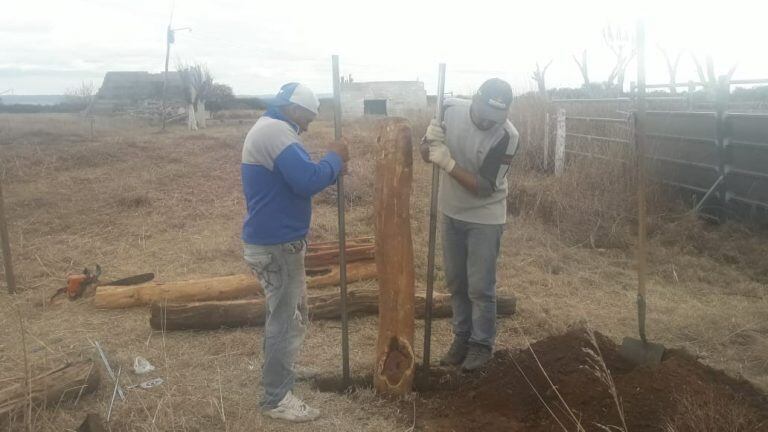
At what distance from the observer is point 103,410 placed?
354cm

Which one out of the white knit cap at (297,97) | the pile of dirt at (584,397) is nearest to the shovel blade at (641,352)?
the pile of dirt at (584,397)

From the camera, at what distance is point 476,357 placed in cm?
398

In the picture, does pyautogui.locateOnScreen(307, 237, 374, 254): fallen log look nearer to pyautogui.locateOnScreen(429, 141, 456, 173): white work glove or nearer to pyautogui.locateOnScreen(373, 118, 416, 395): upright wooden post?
pyautogui.locateOnScreen(373, 118, 416, 395): upright wooden post

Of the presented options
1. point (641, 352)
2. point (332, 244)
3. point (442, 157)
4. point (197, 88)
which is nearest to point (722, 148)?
point (641, 352)

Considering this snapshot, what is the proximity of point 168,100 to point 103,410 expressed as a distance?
3460 centimetres

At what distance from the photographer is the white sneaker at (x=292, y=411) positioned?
11.3 ft

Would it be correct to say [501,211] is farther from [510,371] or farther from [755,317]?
[755,317]

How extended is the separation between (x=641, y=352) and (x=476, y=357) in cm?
102

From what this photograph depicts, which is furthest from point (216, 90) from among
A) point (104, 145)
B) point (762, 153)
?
point (762, 153)

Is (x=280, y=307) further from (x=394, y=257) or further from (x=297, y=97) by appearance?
(x=297, y=97)

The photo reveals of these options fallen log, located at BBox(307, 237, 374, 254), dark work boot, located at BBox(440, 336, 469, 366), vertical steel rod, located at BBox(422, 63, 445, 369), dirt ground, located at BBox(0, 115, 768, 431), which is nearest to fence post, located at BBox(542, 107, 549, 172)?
dirt ground, located at BBox(0, 115, 768, 431)

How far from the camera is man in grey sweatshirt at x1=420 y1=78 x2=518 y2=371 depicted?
12.1 feet

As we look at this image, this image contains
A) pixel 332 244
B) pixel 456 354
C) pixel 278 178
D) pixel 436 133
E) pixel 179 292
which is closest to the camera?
pixel 278 178

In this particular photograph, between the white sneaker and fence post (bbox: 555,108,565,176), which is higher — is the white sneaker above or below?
below
